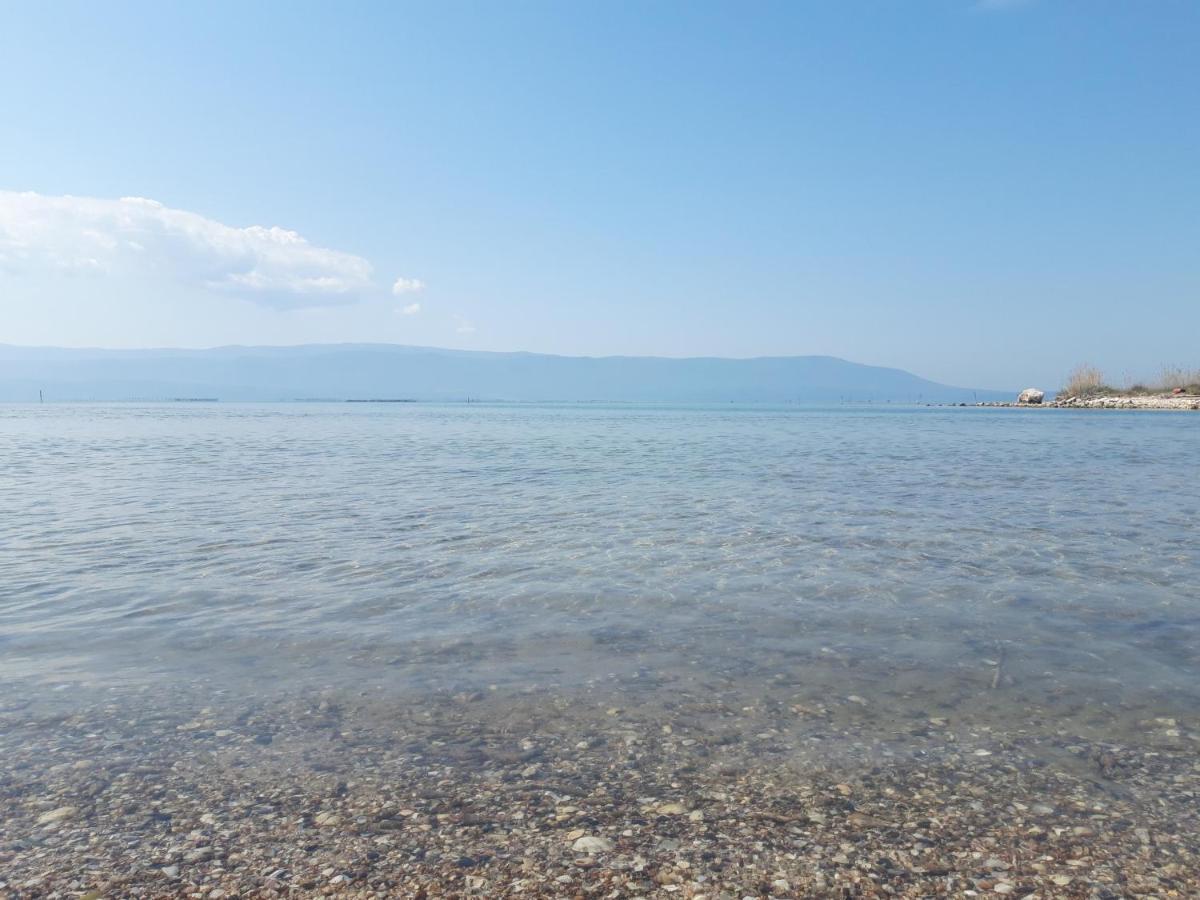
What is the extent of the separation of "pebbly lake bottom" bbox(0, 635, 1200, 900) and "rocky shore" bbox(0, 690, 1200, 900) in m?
0.02

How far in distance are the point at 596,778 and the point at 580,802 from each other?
1.11ft

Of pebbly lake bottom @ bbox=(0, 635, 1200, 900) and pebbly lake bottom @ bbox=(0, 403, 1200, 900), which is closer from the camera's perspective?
pebbly lake bottom @ bbox=(0, 635, 1200, 900)

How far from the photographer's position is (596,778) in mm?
4891

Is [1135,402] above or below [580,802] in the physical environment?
above

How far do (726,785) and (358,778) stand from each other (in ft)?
8.12

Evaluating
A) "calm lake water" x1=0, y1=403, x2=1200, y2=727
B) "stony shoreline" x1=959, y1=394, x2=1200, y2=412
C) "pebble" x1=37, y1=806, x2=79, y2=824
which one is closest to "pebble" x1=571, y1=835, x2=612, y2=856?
"calm lake water" x1=0, y1=403, x2=1200, y2=727

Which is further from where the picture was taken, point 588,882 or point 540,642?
point 540,642

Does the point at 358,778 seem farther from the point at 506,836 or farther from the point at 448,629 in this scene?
the point at 448,629

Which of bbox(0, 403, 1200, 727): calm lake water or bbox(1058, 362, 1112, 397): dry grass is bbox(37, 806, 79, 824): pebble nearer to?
bbox(0, 403, 1200, 727): calm lake water

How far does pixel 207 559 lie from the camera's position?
11.6 metres

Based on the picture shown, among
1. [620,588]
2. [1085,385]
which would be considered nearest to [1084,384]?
[1085,385]

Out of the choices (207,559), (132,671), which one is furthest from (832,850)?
(207,559)

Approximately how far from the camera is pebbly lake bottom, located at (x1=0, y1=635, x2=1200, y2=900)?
3.82m

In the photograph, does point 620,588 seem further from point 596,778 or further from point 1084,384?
point 1084,384
